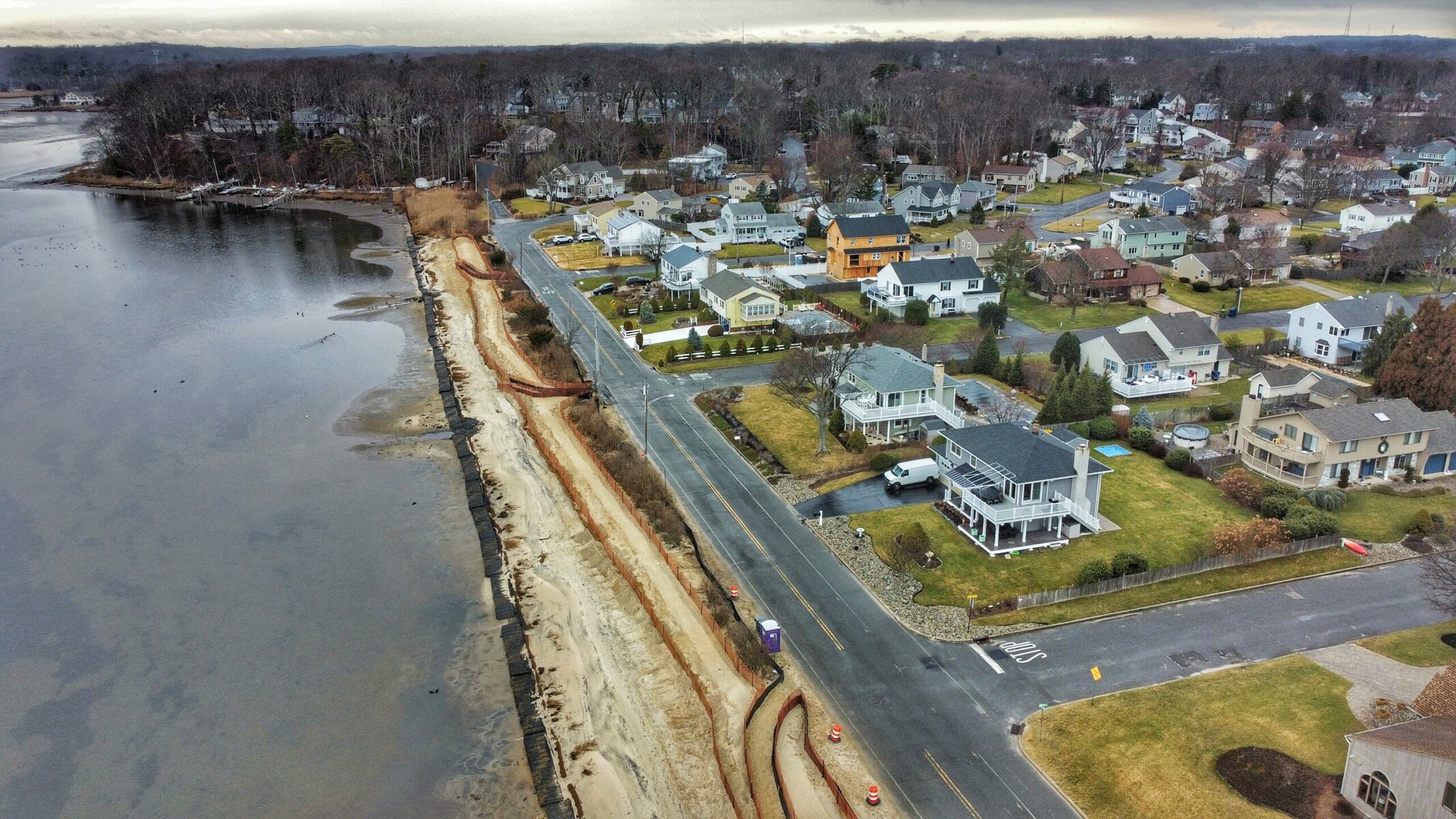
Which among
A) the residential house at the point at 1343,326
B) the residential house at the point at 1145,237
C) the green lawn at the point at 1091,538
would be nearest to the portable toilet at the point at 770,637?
the green lawn at the point at 1091,538

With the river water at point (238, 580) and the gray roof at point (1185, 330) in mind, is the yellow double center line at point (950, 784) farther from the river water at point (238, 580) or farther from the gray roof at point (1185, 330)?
the gray roof at point (1185, 330)

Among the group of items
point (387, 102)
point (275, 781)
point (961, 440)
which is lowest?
point (275, 781)

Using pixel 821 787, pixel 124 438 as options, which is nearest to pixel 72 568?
pixel 124 438

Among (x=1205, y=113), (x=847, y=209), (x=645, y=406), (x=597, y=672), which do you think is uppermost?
(x=1205, y=113)

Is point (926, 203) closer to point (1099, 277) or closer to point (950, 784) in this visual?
point (1099, 277)

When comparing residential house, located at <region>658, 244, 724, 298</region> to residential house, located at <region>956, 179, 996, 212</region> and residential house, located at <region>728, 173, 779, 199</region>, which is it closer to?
residential house, located at <region>728, 173, 779, 199</region>

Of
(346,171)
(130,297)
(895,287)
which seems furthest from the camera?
(346,171)

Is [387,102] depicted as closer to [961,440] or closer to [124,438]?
[124,438]

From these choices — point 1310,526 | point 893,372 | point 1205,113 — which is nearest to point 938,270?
point 893,372
